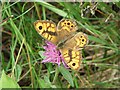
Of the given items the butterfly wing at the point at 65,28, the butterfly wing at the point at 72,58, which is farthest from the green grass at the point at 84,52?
the butterfly wing at the point at 72,58

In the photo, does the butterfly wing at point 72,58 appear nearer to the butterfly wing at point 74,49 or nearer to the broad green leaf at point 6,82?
the butterfly wing at point 74,49

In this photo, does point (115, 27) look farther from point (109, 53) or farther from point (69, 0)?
point (69, 0)

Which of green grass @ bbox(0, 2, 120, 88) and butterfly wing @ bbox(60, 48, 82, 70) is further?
green grass @ bbox(0, 2, 120, 88)

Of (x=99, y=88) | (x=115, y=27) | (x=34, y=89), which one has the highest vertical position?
(x=115, y=27)

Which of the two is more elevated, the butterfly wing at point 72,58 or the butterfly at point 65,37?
the butterfly at point 65,37

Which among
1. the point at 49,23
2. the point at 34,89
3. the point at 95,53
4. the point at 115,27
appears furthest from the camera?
the point at 95,53

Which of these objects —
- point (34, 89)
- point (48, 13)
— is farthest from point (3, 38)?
point (34, 89)

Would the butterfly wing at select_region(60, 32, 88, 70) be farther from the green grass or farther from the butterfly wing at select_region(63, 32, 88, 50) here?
the green grass

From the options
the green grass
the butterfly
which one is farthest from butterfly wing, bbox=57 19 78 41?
the green grass
